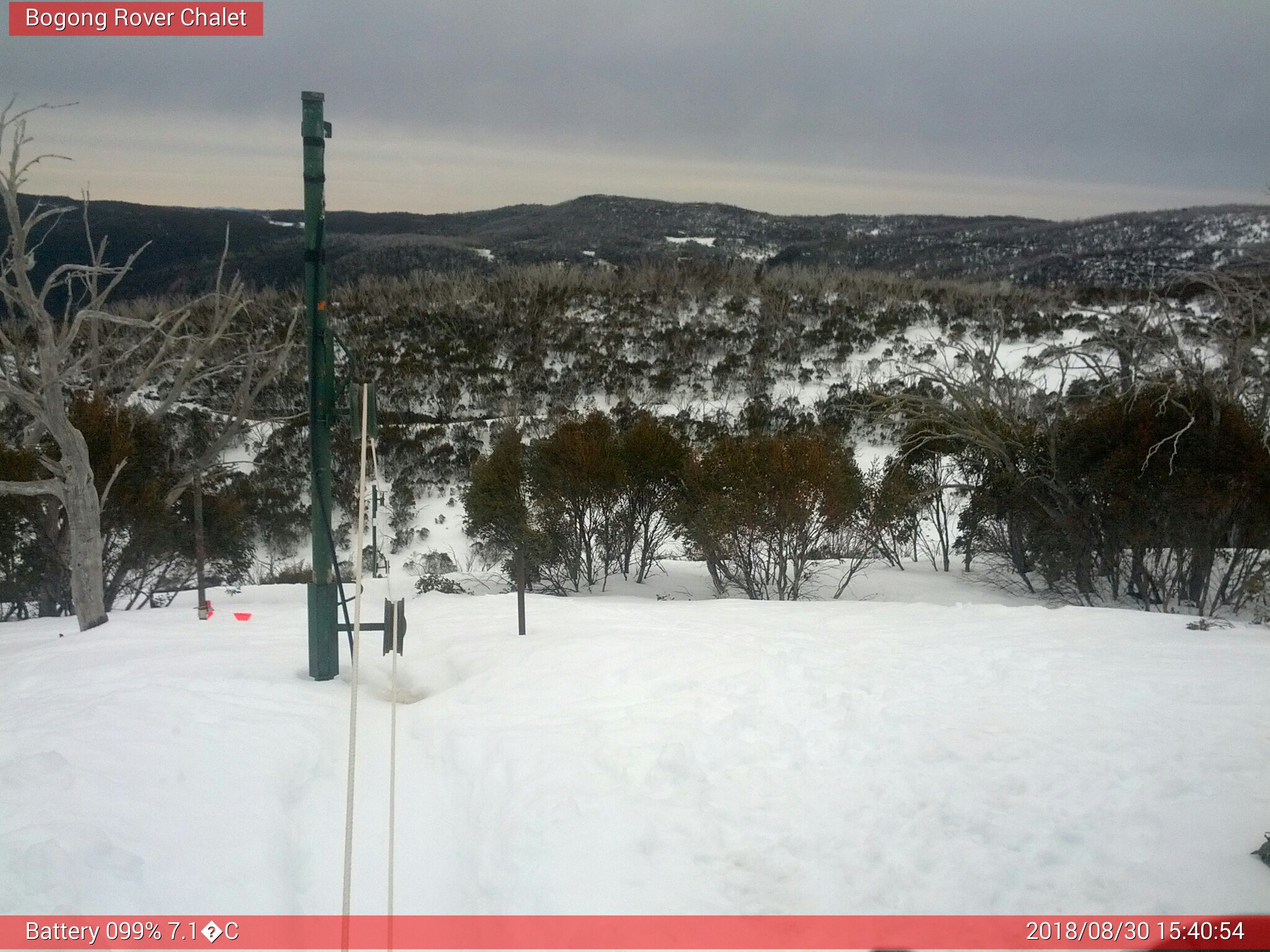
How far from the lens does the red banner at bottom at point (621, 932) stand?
315cm

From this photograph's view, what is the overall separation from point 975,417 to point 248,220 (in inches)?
2112

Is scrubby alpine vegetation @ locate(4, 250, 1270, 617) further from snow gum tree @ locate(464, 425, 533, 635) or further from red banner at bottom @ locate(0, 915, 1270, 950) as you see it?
red banner at bottom @ locate(0, 915, 1270, 950)

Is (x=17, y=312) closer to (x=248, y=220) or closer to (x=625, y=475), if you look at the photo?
(x=248, y=220)

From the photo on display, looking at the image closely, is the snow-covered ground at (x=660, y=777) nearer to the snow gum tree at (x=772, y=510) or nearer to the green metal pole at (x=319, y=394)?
the green metal pole at (x=319, y=394)

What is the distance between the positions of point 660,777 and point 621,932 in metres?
1.24

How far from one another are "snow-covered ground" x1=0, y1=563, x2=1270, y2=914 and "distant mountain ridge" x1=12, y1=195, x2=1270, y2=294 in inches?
1272

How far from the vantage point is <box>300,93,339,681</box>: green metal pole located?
590cm

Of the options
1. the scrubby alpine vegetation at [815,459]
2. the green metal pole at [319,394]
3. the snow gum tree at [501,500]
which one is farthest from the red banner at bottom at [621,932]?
the snow gum tree at [501,500]

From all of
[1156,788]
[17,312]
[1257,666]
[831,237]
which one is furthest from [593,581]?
[831,237]

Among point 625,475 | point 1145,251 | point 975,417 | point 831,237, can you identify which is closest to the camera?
point 975,417

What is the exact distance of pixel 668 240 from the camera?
62.7 m

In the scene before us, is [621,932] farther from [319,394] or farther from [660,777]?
[319,394]

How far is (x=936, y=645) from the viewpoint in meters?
7.05

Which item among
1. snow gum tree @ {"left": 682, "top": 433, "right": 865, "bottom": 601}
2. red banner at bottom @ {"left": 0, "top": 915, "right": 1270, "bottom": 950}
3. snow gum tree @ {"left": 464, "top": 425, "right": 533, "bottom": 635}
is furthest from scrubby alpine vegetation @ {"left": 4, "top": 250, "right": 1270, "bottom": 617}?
red banner at bottom @ {"left": 0, "top": 915, "right": 1270, "bottom": 950}
